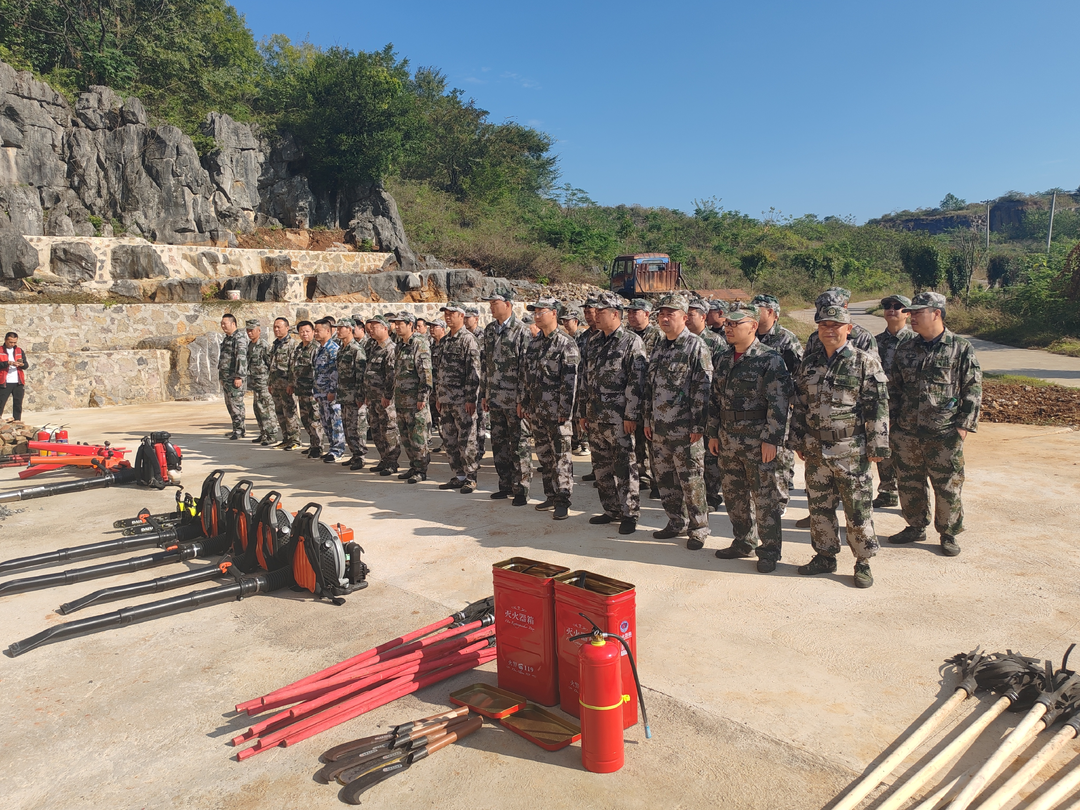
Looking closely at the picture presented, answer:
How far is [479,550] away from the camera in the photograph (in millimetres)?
5508

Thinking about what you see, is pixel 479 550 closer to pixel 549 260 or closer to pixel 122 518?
pixel 122 518

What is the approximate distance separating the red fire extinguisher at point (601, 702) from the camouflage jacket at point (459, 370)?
477cm

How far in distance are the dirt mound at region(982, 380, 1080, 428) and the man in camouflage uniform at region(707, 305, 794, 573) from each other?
22.1 ft

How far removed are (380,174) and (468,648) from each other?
2595cm

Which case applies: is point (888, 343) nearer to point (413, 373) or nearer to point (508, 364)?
point (508, 364)

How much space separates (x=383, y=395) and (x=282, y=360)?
2.50m

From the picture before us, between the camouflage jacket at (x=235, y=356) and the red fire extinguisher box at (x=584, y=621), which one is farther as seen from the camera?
the camouflage jacket at (x=235, y=356)

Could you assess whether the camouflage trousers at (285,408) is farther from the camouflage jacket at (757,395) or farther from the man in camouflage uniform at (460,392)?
the camouflage jacket at (757,395)

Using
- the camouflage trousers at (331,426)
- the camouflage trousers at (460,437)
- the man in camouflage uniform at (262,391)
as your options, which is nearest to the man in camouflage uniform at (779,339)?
the camouflage trousers at (460,437)

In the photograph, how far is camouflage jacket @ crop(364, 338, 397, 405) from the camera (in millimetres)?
8211

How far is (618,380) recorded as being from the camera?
19.6 feet

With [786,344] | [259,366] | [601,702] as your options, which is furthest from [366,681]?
[259,366]

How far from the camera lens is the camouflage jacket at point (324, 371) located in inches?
366

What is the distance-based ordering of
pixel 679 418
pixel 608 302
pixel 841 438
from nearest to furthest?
1. pixel 841 438
2. pixel 679 418
3. pixel 608 302
